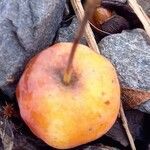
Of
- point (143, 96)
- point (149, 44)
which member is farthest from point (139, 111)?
point (149, 44)

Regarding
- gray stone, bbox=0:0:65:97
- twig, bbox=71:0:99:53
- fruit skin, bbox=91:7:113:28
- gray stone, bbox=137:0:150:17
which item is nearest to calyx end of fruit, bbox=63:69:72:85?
gray stone, bbox=0:0:65:97

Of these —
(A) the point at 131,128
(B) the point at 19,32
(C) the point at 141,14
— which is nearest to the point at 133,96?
(A) the point at 131,128

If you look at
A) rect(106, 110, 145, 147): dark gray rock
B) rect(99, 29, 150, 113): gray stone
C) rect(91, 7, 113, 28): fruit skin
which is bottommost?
rect(106, 110, 145, 147): dark gray rock

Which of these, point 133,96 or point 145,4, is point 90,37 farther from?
point 145,4

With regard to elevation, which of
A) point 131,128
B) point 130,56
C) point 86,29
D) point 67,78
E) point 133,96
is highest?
point 67,78

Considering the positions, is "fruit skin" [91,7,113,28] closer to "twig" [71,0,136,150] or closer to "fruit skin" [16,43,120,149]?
"twig" [71,0,136,150]

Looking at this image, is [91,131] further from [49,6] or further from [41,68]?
[49,6]

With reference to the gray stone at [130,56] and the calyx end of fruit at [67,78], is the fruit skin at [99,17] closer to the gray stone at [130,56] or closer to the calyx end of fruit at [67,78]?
the gray stone at [130,56]

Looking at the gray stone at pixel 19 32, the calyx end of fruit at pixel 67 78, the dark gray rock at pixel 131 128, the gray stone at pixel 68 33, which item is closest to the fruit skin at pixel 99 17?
the gray stone at pixel 68 33
